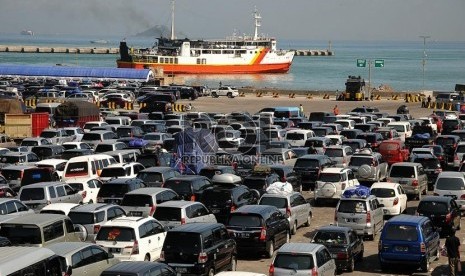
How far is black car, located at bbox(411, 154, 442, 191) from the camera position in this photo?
33.4m

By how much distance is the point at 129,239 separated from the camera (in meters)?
19.7

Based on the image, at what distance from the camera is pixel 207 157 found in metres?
34.5

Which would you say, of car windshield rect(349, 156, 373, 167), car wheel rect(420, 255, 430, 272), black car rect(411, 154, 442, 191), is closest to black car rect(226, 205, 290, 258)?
car wheel rect(420, 255, 430, 272)

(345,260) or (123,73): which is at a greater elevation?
(123,73)

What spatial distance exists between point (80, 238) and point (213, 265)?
390cm

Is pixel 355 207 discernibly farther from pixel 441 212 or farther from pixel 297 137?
pixel 297 137

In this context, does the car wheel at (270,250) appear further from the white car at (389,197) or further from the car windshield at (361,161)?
the car windshield at (361,161)

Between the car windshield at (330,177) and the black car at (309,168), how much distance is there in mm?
3026

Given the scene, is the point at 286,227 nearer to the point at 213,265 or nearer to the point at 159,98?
the point at 213,265

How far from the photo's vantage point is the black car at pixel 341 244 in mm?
20312

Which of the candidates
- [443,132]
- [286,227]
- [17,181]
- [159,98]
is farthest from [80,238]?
[159,98]

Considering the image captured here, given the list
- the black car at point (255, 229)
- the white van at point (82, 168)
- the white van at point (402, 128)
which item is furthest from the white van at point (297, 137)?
the black car at point (255, 229)

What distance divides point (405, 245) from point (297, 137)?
71.4 ft

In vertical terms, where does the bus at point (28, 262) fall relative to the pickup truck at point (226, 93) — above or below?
below
